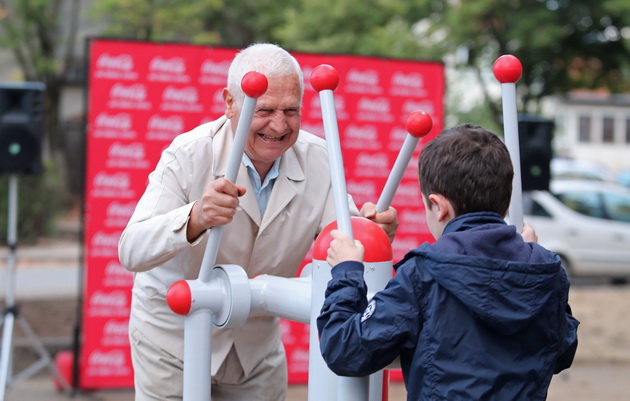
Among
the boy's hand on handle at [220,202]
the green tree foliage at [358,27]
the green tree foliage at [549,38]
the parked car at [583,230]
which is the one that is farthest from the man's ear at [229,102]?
the green tree foliage at [549,38]

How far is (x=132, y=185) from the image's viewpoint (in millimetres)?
5547

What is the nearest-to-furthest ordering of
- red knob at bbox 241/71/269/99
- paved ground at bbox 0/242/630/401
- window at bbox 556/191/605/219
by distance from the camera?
red knob at bbox 241/71/269/99
paved ground at bbox 0/242/630/401
window at bbox 556/191/605/219

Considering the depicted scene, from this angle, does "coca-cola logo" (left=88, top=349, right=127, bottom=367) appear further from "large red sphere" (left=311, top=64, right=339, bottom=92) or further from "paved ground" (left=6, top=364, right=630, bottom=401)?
"large red sphere" (left=311, top=64, right=339, bottom=92)

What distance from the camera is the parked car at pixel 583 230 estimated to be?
443 inches

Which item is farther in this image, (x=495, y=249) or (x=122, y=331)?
(x=122, y=331)

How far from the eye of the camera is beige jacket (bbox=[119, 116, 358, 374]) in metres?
2.15

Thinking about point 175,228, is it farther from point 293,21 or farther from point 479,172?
point 293,21

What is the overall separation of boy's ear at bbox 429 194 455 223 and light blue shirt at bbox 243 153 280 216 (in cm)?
61

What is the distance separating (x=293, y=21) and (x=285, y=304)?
13.1m

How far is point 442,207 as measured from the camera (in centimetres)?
174

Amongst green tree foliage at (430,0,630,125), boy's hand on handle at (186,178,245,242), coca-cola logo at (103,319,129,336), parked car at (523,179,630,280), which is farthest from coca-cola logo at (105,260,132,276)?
green tree foliage at (430,0,630,125)

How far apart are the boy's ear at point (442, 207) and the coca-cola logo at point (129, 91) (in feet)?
13.3

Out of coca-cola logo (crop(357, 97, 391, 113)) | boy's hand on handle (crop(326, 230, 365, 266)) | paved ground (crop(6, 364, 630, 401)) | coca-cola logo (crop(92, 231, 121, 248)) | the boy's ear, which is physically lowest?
paved ground (crop(6, 364, 630, 401))

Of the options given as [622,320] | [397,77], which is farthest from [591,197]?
[397,77]
